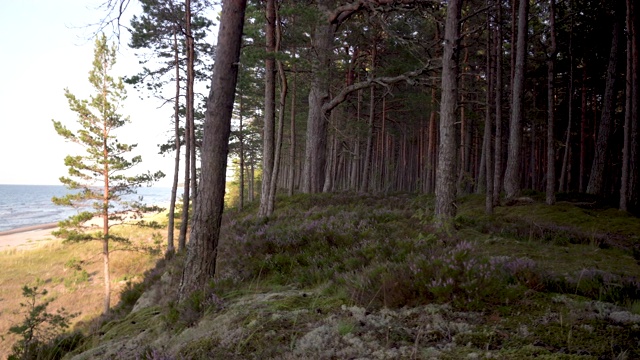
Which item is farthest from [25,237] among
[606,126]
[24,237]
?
[606,126]

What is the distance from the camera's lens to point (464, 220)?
984 centimetres

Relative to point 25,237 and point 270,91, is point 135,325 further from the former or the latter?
point 25,237

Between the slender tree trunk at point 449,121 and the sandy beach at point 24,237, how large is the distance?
3856 centimetres

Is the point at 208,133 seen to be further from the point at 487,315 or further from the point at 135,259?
the point at 135,259

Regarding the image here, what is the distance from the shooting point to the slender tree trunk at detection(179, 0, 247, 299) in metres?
5.58

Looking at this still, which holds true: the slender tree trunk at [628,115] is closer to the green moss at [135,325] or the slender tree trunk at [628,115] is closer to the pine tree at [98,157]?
the green moss at [135,325]

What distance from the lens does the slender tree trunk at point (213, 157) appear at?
18.3ft

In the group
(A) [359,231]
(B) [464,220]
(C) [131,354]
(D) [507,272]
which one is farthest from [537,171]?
(C) [131,354]

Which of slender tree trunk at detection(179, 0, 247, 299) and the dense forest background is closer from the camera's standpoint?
slender tree trunk at detection(179, 0, 247, 299)

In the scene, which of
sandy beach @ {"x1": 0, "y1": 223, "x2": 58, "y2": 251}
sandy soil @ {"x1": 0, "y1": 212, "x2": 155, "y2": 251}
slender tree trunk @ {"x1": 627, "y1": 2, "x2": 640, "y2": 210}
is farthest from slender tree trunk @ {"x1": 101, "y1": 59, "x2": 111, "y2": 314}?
slender tree trunk @ {"x1": 627, "y1": 2, "x2": 640, "y2": 210}

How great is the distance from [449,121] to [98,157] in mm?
23084

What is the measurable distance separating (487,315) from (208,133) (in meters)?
4.58

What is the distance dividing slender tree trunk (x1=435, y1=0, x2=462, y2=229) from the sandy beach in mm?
38558

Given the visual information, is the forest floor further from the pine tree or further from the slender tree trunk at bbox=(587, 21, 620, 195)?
the pine tree
